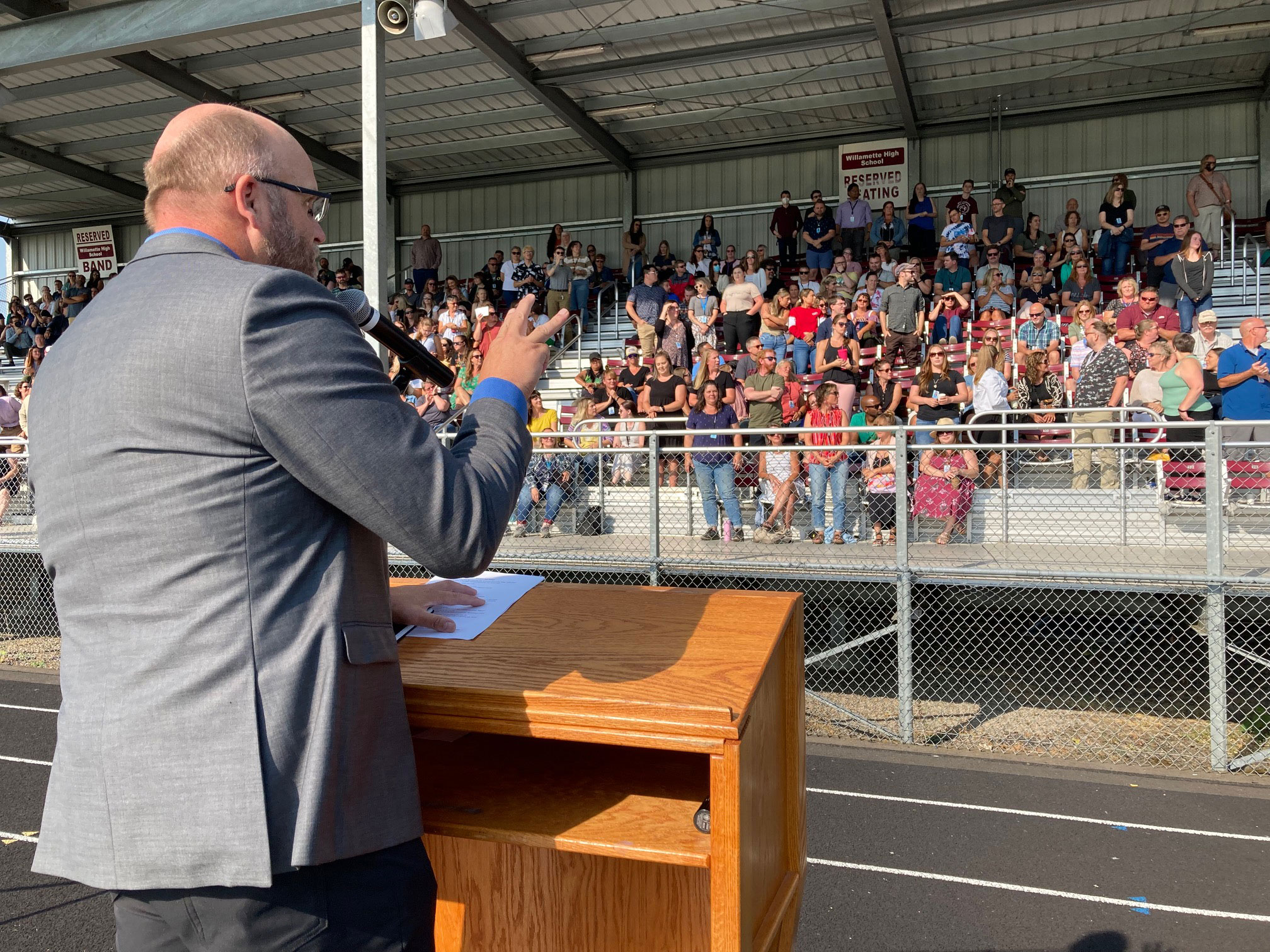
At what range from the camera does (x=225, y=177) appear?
1.34 m

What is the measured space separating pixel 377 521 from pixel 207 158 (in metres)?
0.55

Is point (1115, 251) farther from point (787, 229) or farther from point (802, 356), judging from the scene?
point (802, 356)

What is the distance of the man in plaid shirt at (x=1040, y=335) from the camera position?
35.2 feet

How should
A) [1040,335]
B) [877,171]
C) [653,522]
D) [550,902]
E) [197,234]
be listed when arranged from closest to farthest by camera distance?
[197,234], [550,902], [653,522], [1040,335], [877,171]

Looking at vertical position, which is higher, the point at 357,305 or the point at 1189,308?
the point at 1189,308

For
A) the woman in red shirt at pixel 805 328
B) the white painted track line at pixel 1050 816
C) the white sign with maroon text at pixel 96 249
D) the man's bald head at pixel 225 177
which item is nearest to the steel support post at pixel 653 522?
the white painted track line at pixel 1050 816

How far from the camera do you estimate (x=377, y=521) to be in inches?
48.8

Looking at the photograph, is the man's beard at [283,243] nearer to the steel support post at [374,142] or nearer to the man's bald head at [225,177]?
the man's bald head at [225,177]

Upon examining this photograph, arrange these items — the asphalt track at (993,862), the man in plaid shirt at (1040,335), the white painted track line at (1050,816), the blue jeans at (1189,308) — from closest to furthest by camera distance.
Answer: the asphalt track at (993,862)
the white painted track line at (1050,816)
the man in plaid shirt at (1040,335)
the blue jeans at (1189,308)

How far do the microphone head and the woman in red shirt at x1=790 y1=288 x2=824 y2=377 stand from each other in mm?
10513

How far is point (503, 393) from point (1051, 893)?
4.42m

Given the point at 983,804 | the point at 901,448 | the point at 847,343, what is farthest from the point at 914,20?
the point at 983,804

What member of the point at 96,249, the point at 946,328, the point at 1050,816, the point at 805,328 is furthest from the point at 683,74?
the point at 96,249

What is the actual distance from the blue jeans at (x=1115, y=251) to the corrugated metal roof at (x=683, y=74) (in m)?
2.84
